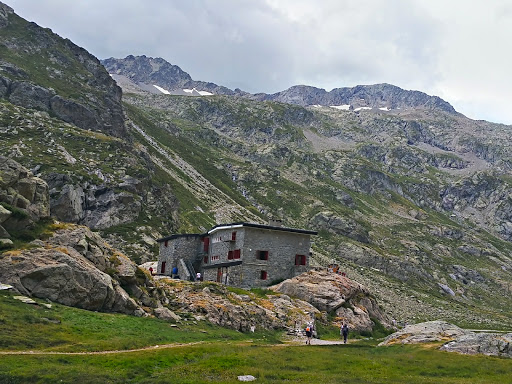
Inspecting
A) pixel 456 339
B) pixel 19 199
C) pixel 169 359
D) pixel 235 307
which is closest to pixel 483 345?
pixel 456 339

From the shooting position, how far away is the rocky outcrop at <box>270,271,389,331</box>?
63.1m

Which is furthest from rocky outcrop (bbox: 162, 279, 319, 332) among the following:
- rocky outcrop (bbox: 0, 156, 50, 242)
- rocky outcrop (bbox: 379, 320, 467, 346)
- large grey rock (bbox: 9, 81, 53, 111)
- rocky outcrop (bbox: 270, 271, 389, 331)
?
large grey rock (bbox: 9, 81, 53, 111)

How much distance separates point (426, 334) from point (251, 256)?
1192 inches

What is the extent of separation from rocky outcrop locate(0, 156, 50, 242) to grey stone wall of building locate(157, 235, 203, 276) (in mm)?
30171

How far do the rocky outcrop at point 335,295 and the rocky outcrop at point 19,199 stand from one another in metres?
32.5

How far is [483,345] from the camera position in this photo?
3709 centimetres

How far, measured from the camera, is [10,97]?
513 feet

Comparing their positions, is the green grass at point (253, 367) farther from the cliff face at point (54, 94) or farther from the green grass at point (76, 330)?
the cliff face at point (54, 94)

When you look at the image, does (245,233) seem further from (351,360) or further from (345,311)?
(351,360)

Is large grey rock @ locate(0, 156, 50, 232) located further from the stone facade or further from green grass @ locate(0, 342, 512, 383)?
the stone facade

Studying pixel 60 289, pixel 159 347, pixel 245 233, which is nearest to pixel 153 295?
pixel 60 289

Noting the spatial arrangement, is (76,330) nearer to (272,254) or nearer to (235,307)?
(235,307)

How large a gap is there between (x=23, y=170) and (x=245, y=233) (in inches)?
1211

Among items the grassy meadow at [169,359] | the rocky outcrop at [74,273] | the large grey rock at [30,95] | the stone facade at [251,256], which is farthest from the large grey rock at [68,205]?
the grassy meadow at [169,359]
